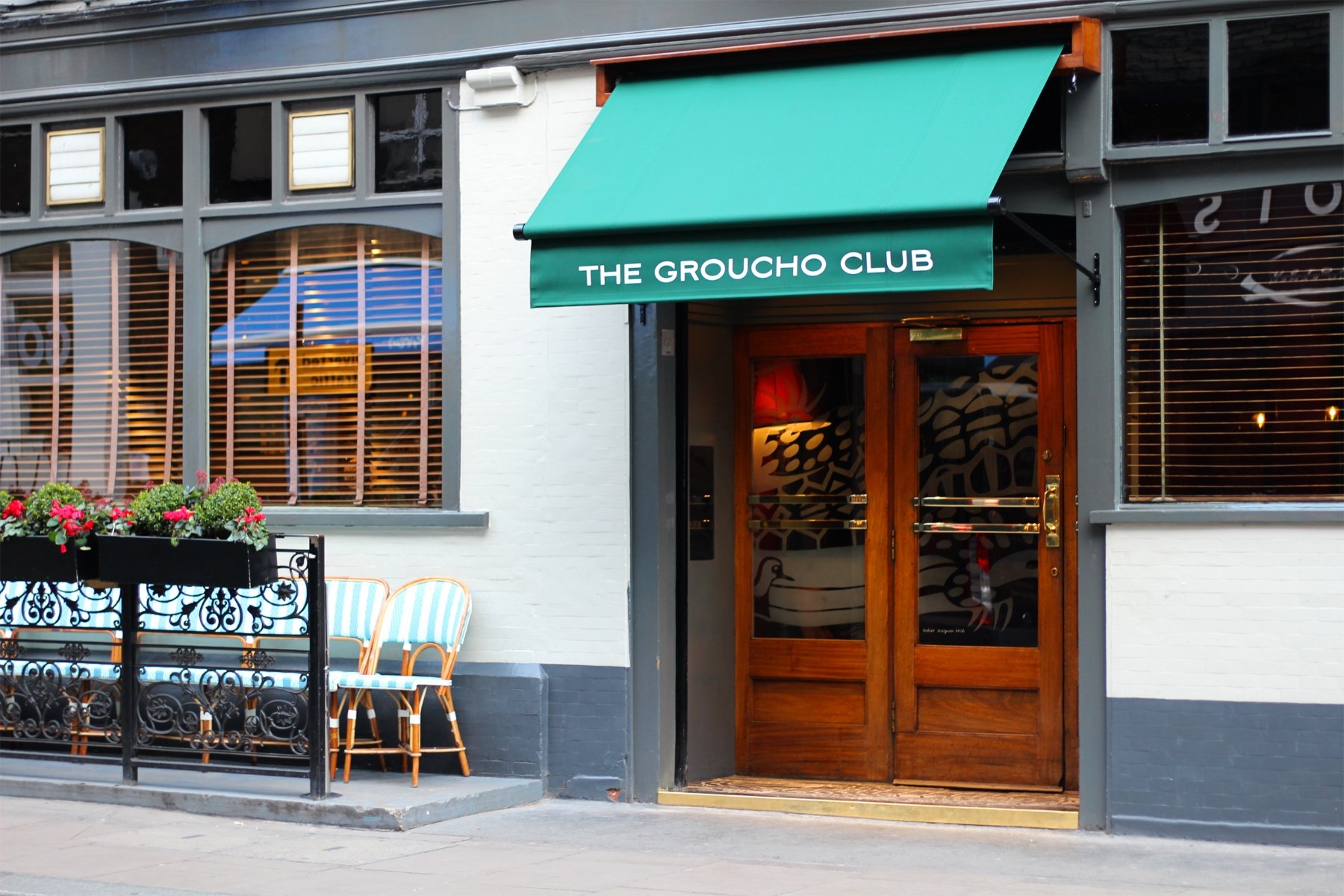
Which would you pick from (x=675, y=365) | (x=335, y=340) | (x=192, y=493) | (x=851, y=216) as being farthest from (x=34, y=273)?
(x=851, y=216)

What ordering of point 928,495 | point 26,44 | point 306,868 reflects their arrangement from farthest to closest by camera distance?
point 26,44 < point 928,495 < point 306,868

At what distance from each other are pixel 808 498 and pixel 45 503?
4.33 meters

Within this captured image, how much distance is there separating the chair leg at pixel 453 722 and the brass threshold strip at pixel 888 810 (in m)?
1.13

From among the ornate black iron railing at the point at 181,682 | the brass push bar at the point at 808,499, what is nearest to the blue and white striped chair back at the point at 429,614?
the ornate black iron railing at the point at 181,682

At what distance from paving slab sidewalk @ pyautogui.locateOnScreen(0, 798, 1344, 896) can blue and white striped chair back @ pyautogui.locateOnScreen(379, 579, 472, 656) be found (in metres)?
1.06

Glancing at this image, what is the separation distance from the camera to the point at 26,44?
33.5 ft

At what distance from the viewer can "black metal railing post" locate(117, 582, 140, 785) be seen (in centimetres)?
844

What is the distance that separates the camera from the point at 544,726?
8.90 meters

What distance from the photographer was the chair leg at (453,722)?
28.6 ft

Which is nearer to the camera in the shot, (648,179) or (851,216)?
(851,216)

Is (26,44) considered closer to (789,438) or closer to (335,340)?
(335,340)

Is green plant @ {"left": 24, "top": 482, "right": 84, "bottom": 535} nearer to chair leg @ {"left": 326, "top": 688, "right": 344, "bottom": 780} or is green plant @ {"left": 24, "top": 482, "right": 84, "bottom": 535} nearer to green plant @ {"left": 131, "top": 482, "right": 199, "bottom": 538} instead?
green plant @ {"left": 131, "top": 482, "right": 199, "bottom": 538}

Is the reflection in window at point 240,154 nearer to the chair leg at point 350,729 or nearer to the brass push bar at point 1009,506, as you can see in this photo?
the chair leg at point 350,729

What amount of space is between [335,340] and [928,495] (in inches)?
145
